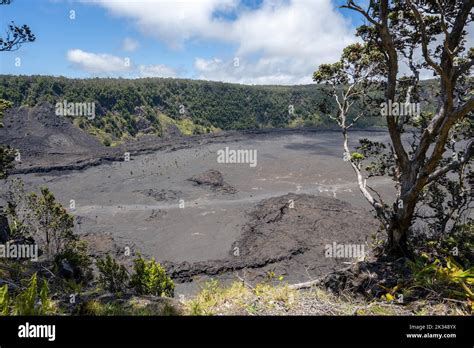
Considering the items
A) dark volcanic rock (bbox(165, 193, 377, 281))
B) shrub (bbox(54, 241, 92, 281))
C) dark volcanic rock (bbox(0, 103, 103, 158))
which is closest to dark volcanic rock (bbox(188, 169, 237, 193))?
dark volcanic rock (bbox(165, 193, 377, 281))

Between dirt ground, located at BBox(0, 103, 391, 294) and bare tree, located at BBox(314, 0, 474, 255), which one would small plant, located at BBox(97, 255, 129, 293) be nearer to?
dirt ground, located at BBox(0, 103, 391, 294)

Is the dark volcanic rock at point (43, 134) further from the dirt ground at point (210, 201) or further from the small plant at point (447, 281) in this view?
the small plant at point (447, 281)

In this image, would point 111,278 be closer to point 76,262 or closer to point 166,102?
point 76,262

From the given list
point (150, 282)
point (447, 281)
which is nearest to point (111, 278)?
point (150, 282)

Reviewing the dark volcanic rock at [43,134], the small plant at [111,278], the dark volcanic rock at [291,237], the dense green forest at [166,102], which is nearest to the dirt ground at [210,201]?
the dark volcanic rock at [291,237]
